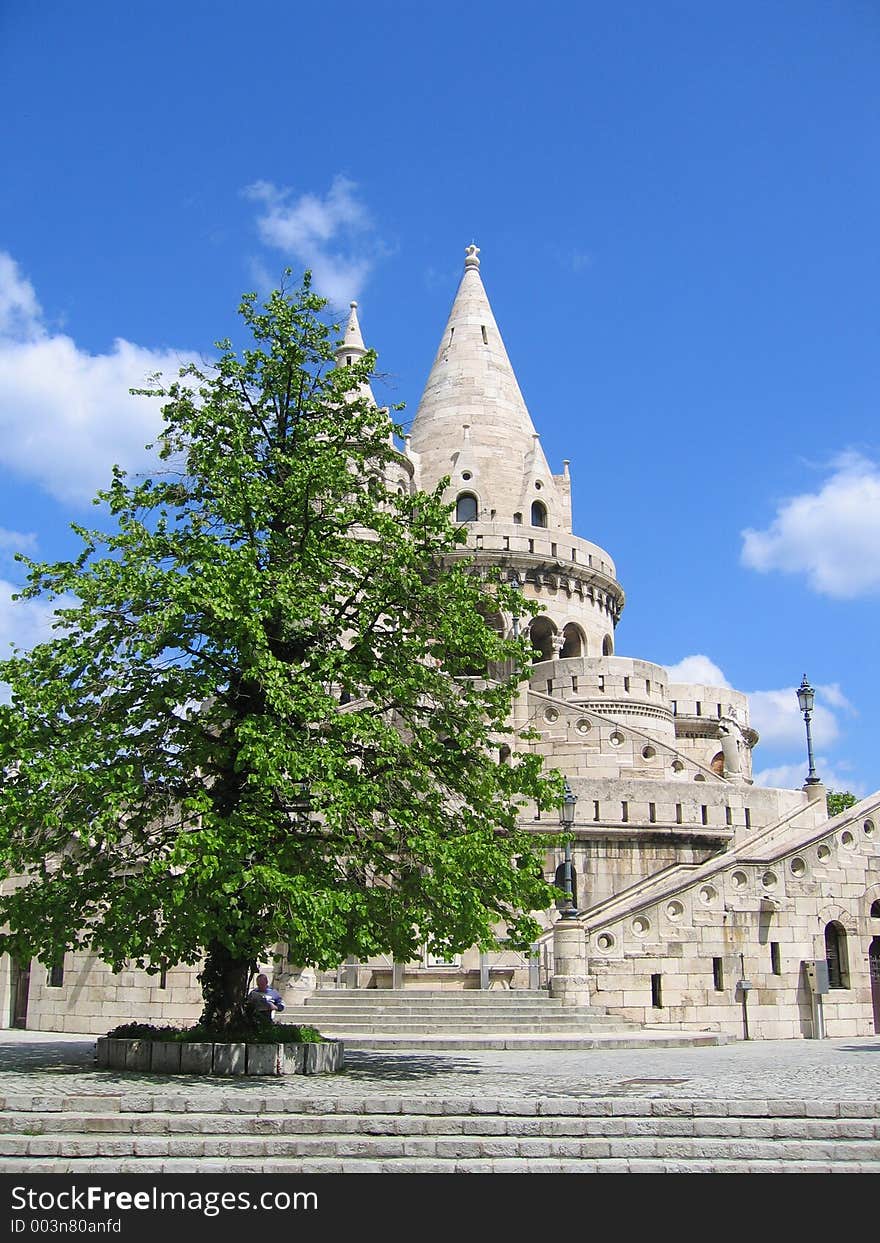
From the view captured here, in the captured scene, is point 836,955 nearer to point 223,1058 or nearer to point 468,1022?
point 468,1022

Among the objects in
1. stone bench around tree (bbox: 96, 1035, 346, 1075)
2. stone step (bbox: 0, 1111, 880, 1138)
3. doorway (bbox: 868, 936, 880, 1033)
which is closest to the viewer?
stone step (bbox: 0, 1111, 880, 1138)

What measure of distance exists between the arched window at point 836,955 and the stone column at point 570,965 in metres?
5.55

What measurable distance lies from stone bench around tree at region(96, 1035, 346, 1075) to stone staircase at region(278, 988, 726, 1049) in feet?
17.2

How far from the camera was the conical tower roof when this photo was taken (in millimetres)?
45250

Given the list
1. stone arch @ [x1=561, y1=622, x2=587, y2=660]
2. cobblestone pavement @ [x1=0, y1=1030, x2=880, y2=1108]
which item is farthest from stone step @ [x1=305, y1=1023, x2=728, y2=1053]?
stone arch @ [x1=561, y1=622, x2=587, y2=660]

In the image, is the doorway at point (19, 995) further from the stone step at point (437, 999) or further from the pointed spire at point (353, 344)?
the pointed spire at point (353, 344)

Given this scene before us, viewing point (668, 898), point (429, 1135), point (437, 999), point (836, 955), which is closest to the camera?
point (429, 1135)

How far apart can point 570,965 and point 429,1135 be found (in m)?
12.8

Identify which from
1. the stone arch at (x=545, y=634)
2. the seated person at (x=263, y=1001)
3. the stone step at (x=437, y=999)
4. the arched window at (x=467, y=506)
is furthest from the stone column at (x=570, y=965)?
the arched window at (x=467, y=506)

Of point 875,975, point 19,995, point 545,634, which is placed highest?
point 545,634

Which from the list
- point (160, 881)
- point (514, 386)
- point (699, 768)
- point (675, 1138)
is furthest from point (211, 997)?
point (514, 386)

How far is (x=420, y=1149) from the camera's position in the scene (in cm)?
899

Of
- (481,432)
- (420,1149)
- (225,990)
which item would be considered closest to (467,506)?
(481,432)

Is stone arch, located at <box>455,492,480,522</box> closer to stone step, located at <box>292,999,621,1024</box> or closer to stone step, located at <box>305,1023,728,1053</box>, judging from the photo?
stone step, located at <box>292,999,621,1024</box>
